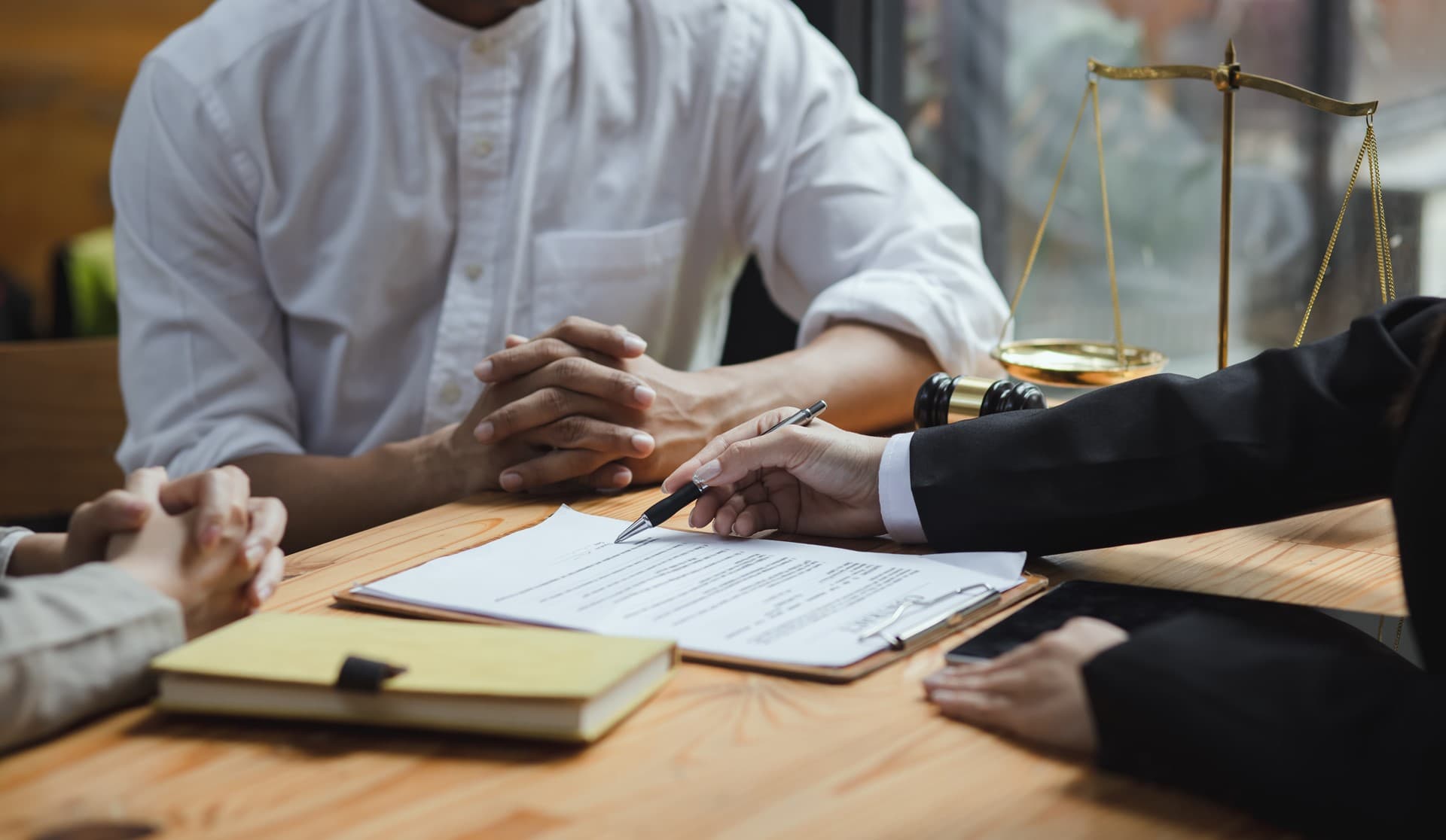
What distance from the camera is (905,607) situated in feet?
2.51

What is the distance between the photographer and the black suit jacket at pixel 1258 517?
538mm

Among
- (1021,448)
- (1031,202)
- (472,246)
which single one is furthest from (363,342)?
(1031,202)

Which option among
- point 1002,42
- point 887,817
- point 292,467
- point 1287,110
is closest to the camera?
point 887,817

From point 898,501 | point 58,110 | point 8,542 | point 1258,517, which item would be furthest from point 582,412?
point 58,110

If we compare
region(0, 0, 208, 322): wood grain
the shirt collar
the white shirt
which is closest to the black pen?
the white shirt

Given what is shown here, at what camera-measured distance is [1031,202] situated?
2.23 meters

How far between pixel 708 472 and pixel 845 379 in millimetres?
415

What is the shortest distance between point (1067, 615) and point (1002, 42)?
65.9 inches

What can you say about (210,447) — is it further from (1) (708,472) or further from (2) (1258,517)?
(2) (1258,517)

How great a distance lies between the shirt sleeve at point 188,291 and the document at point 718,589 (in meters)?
0.56

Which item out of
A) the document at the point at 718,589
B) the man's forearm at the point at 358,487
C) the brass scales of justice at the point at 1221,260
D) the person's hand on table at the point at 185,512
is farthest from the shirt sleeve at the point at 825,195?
the person's hand on table at the point at 185,512

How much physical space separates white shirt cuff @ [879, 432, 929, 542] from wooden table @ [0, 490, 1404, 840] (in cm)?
20

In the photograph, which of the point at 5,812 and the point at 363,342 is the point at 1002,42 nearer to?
the point at 363,342

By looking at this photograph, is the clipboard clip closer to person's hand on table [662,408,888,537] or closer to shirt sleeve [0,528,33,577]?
person's hand on table [662,408,888,537]
